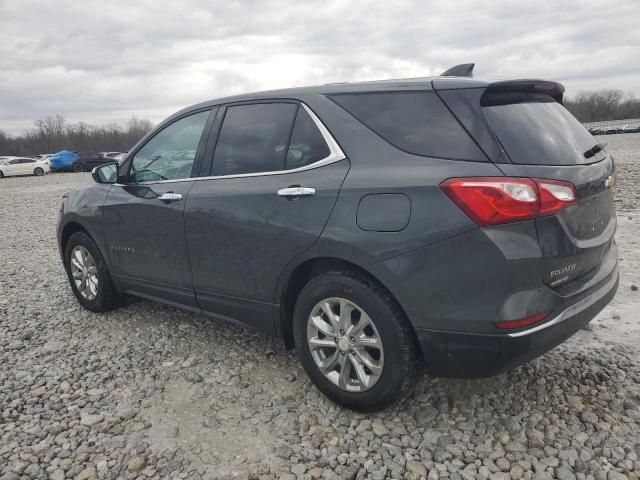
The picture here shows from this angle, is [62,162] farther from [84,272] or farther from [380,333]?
[380,333]

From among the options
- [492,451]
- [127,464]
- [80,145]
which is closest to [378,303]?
[492,451]

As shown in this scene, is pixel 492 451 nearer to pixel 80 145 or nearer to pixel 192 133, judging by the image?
pixel 192 133

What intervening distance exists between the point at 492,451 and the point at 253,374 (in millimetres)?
1567

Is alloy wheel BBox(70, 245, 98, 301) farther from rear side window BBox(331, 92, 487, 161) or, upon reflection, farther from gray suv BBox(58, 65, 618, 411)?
rear side window BBox(331, 92, 487, 161)

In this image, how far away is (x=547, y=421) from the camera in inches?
108

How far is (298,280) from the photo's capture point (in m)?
3.09

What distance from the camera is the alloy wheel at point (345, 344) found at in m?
2.72

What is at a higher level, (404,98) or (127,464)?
(404,98)

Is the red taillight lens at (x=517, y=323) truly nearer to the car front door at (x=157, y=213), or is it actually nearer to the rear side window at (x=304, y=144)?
the rear side window at (x=304, y=144)

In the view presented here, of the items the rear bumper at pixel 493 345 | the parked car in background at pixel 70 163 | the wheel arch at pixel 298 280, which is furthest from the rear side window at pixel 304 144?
the parked car in background at pixel 70 163

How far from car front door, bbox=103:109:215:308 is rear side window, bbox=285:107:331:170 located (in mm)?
838

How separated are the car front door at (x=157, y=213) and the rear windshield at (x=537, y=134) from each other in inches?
78.3

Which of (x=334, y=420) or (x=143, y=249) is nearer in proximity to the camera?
(x=334, y=420)

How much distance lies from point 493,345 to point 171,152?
2668 millimetres
